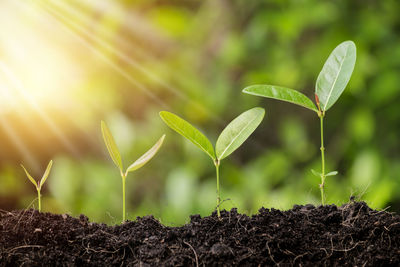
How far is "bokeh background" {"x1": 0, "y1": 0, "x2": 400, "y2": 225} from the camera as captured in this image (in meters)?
1.33

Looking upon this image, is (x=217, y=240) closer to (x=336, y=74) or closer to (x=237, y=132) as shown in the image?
(x=237, y=132)

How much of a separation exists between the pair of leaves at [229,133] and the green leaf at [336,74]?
102 mm

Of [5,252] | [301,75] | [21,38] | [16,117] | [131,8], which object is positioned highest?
[131,8]

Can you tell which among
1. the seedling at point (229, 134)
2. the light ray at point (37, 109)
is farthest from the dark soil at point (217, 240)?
the light ray at point (37, 109)

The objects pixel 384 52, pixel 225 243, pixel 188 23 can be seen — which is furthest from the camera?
pixel 188 23

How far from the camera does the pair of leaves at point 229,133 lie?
582 millimetres

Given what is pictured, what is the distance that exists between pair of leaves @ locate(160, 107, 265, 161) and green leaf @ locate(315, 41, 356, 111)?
102mm

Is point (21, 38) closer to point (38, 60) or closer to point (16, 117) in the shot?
point (38, 60)

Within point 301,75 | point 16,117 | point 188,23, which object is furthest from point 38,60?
point 301,75

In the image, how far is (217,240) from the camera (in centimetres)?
57

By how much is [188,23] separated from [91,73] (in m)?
0.39

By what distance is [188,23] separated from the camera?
153 centimetres

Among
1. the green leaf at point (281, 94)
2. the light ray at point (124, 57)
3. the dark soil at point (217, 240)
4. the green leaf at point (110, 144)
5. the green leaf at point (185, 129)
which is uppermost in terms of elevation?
the light ray at point (124, 57)

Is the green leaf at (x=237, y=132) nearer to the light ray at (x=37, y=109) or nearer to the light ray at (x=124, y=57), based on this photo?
the light ray at (x=124, y=57)
